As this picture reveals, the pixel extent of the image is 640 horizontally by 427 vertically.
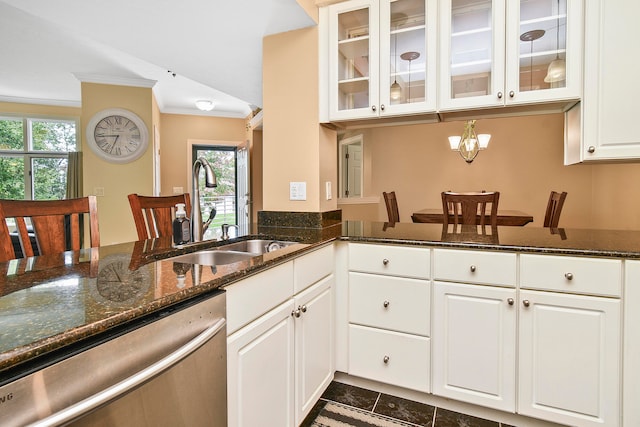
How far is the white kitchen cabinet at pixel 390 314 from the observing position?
1792 millimetres

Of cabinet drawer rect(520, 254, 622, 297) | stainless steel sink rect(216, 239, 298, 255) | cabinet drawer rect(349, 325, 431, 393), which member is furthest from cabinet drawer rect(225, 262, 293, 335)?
cabinet drawer rect(520, 254, 622, 297)

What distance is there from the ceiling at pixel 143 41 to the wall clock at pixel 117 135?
0.44 meters

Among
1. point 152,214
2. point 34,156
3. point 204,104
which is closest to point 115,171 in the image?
point 204,104

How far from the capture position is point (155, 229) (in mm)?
2135

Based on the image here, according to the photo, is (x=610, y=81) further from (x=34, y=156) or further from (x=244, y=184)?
(x=34, y=156)

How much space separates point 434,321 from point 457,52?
1.42 meters

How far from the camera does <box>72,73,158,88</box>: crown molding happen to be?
4359mm

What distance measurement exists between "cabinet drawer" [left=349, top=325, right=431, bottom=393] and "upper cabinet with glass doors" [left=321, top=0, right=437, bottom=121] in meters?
1.23

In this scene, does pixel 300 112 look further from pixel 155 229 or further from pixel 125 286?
pixel 125 286

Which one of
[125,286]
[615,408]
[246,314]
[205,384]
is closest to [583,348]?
[615,408]

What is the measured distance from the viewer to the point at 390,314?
1864 millimetres

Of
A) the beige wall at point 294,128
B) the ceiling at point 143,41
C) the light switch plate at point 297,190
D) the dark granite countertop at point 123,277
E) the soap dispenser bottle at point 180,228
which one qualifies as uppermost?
the ceiling at point 143,41

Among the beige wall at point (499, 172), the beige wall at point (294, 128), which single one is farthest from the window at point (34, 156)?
the beige wall at point (294, 128)

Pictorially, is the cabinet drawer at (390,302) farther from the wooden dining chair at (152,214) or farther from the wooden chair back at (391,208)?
the wooden chair back at (391,208)
